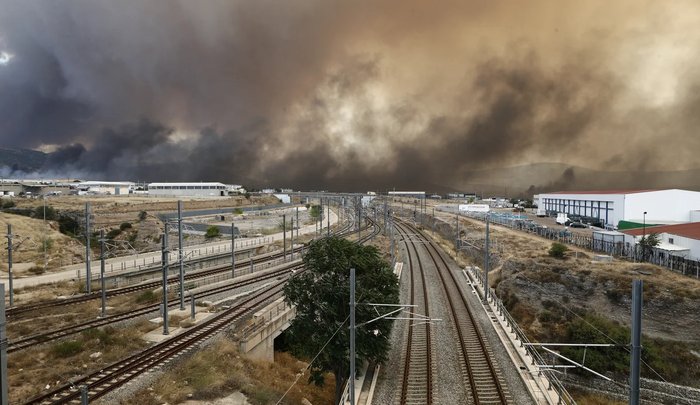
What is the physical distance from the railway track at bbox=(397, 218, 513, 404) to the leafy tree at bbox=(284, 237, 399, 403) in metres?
4.88

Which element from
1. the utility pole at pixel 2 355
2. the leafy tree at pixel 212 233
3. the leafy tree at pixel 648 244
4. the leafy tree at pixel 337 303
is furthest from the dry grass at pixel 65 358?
the leafy tree at pixel 212 233

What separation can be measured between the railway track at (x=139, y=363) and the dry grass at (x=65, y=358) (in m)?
0.92

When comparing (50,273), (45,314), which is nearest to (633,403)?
(45,314)

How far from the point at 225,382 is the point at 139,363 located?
5129 mm

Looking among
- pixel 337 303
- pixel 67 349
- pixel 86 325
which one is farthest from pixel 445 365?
pixel 86 325

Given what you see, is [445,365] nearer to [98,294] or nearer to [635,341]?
[635,341]

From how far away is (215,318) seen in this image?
1128 inches

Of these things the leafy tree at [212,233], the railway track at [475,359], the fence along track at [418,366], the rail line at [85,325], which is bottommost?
the fence along track at [418,366]

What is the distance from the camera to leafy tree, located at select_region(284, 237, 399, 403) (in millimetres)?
20641

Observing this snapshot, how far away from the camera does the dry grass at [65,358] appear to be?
60.0 feet

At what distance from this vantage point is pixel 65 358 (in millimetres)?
21328

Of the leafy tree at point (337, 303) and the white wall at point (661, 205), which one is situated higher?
the white wall at point (661, 205)

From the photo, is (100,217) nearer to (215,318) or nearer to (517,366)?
(215,318)

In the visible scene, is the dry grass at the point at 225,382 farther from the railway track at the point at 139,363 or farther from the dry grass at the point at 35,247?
the dry grass at the point at 35,247
